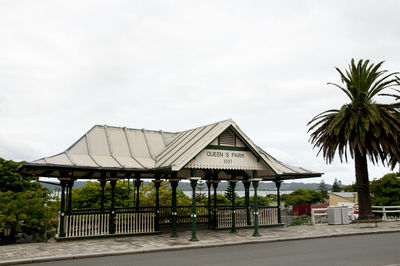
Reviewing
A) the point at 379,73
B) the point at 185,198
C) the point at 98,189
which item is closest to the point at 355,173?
the point at 379,73

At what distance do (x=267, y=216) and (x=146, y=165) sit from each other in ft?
29.6

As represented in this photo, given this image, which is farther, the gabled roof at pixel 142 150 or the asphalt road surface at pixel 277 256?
the gabled roof at pixel 142 150

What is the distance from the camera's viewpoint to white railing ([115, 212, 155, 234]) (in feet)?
58.6

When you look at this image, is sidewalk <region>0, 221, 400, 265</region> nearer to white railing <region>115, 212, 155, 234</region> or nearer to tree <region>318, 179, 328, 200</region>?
white railing <region>115, 212, 155, 234</region>

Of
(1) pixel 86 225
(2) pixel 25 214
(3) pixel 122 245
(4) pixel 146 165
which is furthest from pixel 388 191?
(2) pixel 25 214

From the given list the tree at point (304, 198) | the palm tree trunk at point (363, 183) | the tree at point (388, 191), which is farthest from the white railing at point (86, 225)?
the tree at point (304, 198)

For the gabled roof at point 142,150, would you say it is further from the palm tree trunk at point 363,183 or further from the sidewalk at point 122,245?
the palm tree trunk at point 363,183

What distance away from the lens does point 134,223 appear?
1817 centimetres

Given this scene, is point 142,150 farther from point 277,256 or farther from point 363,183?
point 363,183

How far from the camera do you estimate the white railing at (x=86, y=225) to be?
54.1 feet

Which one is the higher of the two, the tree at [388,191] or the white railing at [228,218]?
the tree at [388,191]

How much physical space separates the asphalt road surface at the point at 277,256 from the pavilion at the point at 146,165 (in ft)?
9.67

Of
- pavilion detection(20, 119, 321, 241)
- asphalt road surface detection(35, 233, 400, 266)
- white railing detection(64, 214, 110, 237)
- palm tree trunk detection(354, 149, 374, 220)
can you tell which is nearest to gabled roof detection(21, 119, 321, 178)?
pavilion detection(20, 119, 321, 241)

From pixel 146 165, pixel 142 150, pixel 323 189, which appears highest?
pixel 142 150
